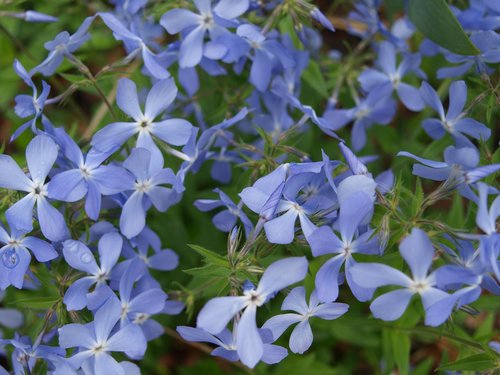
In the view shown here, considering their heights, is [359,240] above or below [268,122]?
above

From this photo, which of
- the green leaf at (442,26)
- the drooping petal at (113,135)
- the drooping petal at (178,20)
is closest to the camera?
the drooping petal at (113,135)

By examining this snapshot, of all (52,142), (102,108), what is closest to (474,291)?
(52,142)

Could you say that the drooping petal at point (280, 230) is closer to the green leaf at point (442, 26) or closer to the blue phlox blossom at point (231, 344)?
the blue phlox blossom at point (231, 344)

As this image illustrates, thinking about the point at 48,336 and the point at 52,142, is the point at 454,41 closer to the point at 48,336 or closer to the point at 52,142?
the point at 52,142

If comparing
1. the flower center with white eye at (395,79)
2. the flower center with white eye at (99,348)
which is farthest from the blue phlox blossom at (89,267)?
the flower center with white eye at (395,79)

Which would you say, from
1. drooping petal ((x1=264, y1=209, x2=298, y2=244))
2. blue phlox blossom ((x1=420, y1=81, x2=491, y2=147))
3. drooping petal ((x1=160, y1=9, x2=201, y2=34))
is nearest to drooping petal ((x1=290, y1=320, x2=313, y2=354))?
drooping petal ((x1=264, y1=209, x2=298, y2=244))
